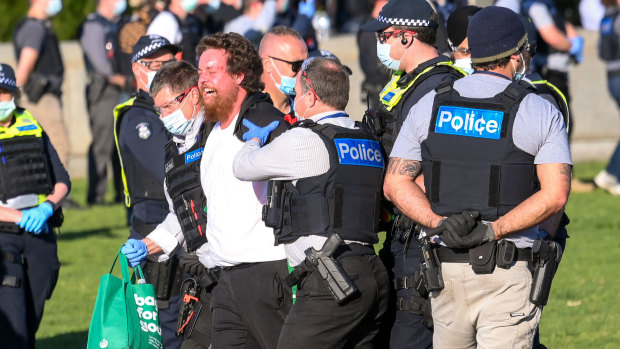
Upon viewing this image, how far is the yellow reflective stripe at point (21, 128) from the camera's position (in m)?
7.30

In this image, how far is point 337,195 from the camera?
5.33 metres

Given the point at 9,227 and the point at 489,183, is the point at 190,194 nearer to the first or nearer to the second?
the point at 9,227

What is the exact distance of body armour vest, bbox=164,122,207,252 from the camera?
614 centimetres

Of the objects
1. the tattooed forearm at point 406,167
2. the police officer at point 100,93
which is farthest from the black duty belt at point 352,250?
the police officer at point 100,93

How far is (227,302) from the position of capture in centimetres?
578

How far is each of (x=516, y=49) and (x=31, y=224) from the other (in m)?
3.35

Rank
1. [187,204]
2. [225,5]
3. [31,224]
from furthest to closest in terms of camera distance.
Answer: [225,5]
[31,224]
[187,204]

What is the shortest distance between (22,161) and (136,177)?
0.74 m

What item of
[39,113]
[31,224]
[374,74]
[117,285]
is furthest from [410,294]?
[39,113]

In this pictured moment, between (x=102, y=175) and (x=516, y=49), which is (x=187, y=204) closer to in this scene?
(x=516, y=49)

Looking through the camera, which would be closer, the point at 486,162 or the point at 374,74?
the point at 486,162

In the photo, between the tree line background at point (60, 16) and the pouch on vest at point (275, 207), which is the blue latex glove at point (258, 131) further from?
the tree line background at point (60, 16)

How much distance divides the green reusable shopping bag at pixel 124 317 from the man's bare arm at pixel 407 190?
168 cm

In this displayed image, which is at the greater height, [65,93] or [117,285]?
[117,285]
